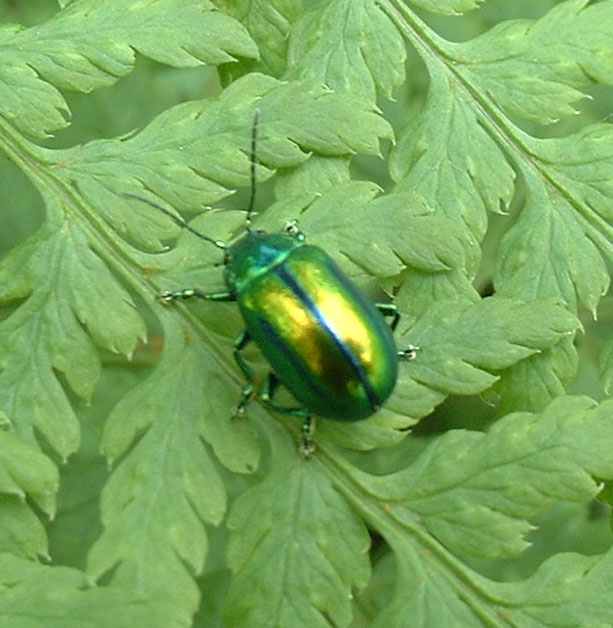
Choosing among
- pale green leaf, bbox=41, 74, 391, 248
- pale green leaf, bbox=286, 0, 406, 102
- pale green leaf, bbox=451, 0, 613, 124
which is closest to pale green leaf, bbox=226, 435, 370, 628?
pale green leaf, bbox=41, 74, 391, 248

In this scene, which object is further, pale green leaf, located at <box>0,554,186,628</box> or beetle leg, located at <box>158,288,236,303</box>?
beetle leg, located at <box>158,288,236,303</box>

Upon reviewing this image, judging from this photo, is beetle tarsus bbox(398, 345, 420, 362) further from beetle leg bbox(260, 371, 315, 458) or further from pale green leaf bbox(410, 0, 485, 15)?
pale green leaf bbox(410, 0, 485, 15)

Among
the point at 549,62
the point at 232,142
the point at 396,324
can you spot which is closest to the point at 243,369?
the point at 396,324

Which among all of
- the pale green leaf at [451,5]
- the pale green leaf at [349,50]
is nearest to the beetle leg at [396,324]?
the pale green leaf at [349,50]

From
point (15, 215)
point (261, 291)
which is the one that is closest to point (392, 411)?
point (261, 291)

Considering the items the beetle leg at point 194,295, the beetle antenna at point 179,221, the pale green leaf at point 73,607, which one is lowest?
the pale green leaf at point 73,607

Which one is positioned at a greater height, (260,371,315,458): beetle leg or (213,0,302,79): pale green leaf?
(213,0,302,79): pale green leaf

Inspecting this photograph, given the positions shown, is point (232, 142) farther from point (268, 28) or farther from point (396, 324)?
point (396, 324)

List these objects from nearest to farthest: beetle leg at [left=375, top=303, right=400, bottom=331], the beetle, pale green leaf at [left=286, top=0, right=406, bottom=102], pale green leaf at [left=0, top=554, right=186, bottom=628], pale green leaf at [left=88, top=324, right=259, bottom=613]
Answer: pale green leaf at [left=0, top=554, right=186, bottom=628] → pale green leaf at [left=88, top=324, right=259, bottom=613] → the beetle → beetle leg at [left=375, top=303, right=400, bottom=331] → pale green leaf at [left=286, top=0, right=406, bottom=102]

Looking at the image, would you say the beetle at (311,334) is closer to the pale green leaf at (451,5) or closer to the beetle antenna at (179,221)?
the beetle antenna at (179,221)

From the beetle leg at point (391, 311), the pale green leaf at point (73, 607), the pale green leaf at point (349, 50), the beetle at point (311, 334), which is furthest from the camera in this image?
the pale green leaf at point (349, 50)
